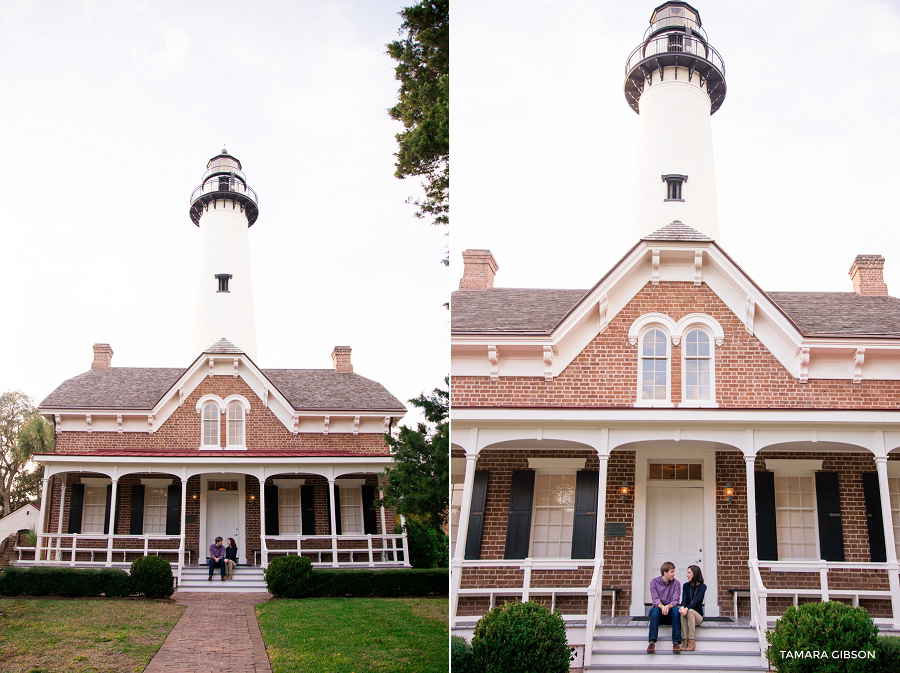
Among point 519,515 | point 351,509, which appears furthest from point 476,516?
point 351,509

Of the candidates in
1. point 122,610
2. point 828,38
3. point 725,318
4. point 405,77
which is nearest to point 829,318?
point 725,318

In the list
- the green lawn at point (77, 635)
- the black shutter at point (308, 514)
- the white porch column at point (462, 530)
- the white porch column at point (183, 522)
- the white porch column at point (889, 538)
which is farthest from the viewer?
the black shutter at point (308, 514)

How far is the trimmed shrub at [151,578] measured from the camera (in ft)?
19.4

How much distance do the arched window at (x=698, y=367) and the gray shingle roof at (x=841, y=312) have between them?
3.03 feet

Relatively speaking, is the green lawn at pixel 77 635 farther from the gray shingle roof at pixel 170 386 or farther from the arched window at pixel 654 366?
the arched window at pixel 654 366

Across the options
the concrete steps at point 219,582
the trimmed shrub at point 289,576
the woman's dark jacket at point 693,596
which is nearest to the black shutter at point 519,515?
the woman's dark jacket at point 693,596

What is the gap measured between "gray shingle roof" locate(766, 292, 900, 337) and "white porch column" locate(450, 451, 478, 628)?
12.5ft

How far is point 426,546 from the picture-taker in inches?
316

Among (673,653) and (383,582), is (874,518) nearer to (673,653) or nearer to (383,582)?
(673,653)

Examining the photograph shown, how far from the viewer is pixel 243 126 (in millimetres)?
6641

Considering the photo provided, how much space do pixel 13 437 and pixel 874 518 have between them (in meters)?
7.91

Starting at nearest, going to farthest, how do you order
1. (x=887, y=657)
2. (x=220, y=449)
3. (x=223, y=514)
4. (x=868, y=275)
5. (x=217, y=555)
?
(x=887, y=657) → (x=217, y=555) → (x=220, y=449) → (x=223, y=514) → (x=868, y=275)

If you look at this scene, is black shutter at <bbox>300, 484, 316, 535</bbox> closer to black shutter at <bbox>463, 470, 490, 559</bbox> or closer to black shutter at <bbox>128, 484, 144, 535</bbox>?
black shutter at <bbox>128, 484, 144, 535</bbox>

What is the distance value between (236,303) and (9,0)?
3.21m
